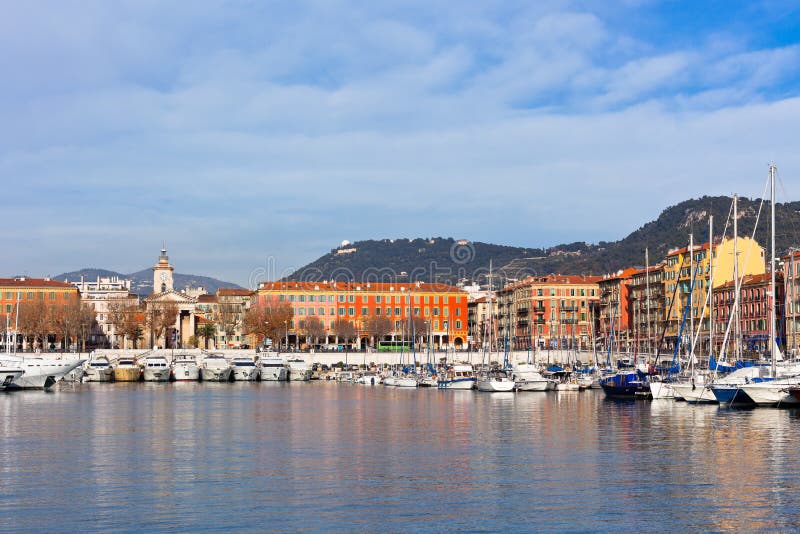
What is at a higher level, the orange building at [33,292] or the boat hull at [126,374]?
the orange building at [33,292]

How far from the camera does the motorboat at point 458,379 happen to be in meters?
86.3

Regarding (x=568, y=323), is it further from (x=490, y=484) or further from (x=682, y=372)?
(x=490, y=484)

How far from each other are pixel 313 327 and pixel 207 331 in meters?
21.2

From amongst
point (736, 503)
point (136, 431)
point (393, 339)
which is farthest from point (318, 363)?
point (736, 503)

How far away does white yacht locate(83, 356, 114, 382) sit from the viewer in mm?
108188

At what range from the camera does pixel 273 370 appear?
371ft

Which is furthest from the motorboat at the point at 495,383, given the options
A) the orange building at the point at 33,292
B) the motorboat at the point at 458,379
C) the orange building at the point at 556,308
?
the orange building at the point at 33,292

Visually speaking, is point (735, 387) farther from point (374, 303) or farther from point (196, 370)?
point (374, 303)

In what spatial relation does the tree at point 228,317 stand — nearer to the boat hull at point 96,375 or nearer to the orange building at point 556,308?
the orange building at point 556,308

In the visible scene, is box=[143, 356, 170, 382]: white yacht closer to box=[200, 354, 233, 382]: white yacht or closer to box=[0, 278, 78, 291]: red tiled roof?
box=[200, 354, 233, 382]: white yacht

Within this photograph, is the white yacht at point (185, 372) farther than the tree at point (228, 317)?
No

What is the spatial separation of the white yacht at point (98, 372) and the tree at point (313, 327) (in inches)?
1633

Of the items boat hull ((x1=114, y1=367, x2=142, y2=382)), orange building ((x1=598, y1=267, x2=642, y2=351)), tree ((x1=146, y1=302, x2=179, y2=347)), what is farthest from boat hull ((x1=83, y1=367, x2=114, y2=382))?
orange building ((x1=598, y1=267, x2=642, y2=351))

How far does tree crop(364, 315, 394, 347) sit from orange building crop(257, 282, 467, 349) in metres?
5.33
